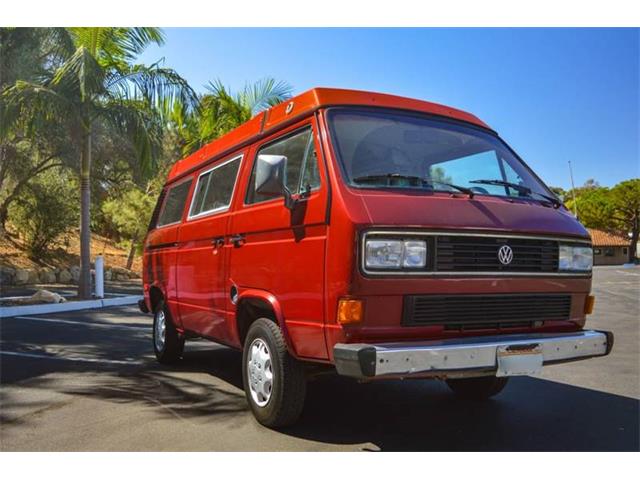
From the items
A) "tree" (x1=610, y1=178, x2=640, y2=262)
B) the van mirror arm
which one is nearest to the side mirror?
the van mirror arm

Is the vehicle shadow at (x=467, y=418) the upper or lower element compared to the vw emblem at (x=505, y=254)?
lower

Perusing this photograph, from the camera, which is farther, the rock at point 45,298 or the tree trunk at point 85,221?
the tree trunk at point 85,221

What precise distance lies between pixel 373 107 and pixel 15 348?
19.9ft

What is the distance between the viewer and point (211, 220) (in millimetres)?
5188

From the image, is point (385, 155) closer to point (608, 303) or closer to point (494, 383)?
point (494, 383)

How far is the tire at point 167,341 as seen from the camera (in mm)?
6426

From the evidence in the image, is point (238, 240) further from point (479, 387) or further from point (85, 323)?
point (85, 323)

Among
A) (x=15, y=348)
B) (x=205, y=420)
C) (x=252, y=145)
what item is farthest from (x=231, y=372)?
(x=15, y=348)

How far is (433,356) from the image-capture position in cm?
320

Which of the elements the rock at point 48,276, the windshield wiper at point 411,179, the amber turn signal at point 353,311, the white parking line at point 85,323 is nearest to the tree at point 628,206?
the rock at point 48,276

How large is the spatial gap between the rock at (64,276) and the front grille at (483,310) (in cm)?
1810

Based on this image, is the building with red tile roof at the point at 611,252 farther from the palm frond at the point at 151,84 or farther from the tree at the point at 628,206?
the palm frond at the point at 151,84

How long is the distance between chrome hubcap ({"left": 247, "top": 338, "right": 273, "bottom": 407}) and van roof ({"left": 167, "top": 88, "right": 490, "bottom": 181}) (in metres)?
1.74

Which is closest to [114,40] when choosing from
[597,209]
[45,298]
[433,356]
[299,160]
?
[45,298]
